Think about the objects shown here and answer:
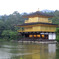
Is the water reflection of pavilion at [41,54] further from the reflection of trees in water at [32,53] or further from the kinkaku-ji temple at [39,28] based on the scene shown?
the kinkaku-ji temple at [39,28]

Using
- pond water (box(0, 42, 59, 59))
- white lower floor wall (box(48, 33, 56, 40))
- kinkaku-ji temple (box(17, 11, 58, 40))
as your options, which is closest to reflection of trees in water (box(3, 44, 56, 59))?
pond water (box(0, 42, 59, 59))

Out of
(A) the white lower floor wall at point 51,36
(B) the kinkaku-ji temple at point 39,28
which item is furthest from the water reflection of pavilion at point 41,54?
(A) the white lower floor wall at point 51,36

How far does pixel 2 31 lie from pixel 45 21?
1702cm

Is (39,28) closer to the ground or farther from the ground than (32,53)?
farther from the ground

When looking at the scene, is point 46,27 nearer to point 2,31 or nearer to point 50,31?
point 50,31

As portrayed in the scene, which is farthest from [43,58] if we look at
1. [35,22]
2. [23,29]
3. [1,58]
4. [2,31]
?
[2,31]

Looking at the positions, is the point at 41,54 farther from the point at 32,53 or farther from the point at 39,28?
the point at 39,28

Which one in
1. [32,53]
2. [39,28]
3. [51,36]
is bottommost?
[51,36]

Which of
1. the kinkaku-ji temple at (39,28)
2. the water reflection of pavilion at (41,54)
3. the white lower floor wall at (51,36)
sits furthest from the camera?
the white lower floor wall at (51,36)

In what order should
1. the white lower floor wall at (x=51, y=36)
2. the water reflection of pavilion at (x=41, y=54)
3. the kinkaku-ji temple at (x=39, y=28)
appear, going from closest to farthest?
1. the water reflection of pavilion at (x=41, y=54)
2. the kinkaku-ji temple at (x=39, y=28)
3. the white lower floor wall at (x=51, y=36)

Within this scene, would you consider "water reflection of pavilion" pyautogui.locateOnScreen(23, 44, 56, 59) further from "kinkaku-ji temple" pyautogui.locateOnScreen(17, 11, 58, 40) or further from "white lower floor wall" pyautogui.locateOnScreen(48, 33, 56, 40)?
"white lower floor wall" pyautogui.locateOnScreen(48, 33, 56, 40)

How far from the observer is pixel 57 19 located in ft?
182

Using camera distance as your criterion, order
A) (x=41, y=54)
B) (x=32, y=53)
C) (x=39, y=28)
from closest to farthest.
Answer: (x=41, y=54) < (x=32, y=53) < (x=39, y=28)

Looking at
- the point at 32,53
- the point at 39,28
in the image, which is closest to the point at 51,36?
the point at 39,28
